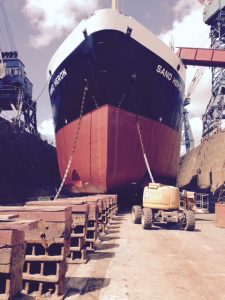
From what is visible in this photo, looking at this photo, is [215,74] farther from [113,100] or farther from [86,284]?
[86,284]

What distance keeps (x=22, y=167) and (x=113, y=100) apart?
12316mm

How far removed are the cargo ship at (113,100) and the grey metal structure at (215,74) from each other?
107 ft

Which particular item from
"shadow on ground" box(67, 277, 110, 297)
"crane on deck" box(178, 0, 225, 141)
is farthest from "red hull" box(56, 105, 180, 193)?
"crane on deck" box(178, 0, 225, 141)

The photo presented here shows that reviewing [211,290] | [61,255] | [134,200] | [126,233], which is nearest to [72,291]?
[61,255]

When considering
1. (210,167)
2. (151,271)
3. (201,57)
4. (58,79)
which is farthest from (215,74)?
(151,271)

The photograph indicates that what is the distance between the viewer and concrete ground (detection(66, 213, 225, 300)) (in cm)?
511

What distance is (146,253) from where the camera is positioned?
8.30 meters

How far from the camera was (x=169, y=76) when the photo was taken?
69.9 ft

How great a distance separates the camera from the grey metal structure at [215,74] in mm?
51656

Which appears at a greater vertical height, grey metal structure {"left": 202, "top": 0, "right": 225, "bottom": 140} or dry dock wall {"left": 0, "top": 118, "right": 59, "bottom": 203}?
grey metal structure {"left": 202, "top": 0, "right": 225, "bottom": 140}

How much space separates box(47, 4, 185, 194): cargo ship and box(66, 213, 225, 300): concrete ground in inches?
316

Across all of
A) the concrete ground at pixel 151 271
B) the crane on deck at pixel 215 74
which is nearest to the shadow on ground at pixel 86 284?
the concrete ground at pixel 151 271

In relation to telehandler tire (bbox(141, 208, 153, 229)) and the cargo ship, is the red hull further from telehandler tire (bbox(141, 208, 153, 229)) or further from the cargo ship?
telehandler tire (bbox(141, 208, 153, 229))

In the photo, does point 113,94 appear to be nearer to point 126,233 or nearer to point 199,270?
point 126,233
